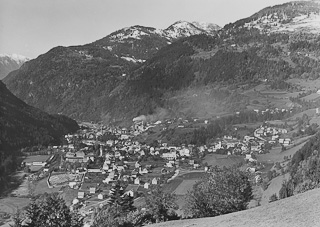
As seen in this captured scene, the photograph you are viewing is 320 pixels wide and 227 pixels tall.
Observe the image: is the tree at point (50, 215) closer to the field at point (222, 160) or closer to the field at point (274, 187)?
the field at point (274, 187)

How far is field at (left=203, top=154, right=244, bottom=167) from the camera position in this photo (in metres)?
132

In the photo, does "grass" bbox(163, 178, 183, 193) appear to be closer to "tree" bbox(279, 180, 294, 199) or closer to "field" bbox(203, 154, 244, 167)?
"field" bbox(203, 154, 244, 167)

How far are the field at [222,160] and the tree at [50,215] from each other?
278 feet

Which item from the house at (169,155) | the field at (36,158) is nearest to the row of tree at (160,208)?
the house at (169,155)

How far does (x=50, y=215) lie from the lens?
162ft

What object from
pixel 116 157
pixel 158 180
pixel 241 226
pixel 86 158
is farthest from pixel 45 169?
pixel 241 226

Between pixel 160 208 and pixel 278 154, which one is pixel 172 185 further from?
pixel 160 208

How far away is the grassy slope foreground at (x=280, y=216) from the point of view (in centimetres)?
3309

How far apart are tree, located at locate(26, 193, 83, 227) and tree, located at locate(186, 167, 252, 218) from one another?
1653cm

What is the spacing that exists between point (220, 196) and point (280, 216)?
2075 cm

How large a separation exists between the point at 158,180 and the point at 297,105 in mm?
104619

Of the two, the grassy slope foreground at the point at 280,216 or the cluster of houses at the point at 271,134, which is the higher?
the grassy slope foreground at the point at 280,216

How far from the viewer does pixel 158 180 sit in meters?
117

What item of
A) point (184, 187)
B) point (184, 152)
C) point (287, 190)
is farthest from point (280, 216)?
point (184, 152)
